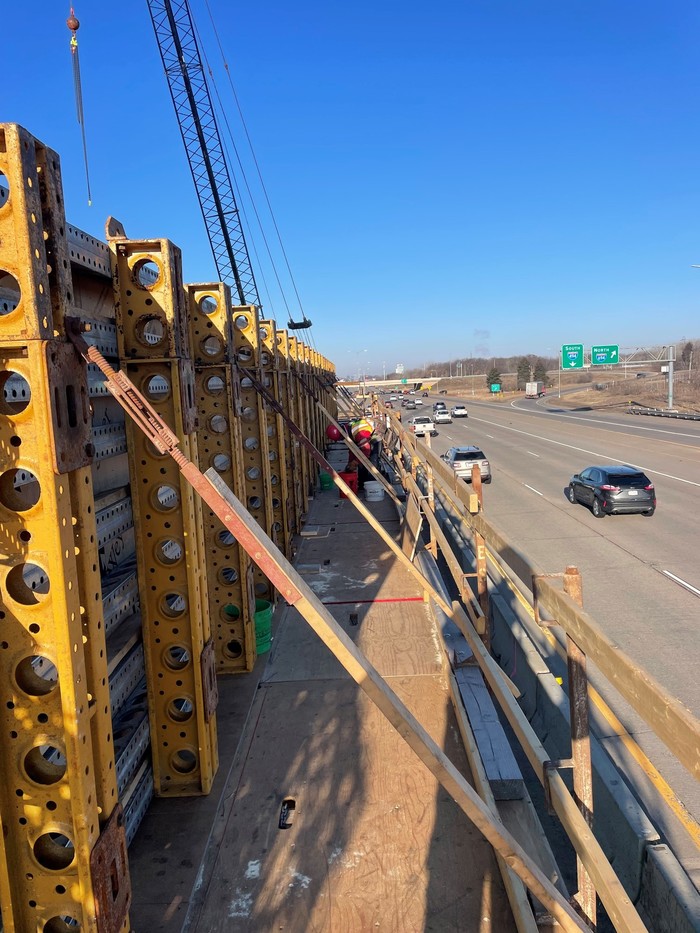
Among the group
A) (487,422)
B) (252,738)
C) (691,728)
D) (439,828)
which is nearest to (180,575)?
(252,738)

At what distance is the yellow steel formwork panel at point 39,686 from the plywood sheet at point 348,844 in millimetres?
1299

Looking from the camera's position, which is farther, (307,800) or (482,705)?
(482,705)

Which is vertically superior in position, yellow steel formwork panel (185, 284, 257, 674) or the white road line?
yellow steel formwork panel (185, 284, 257, 674)

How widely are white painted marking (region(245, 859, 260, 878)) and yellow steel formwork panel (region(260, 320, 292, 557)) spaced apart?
256 inches

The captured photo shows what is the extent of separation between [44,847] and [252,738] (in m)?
2.98

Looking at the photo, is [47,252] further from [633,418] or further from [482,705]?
[633,418]

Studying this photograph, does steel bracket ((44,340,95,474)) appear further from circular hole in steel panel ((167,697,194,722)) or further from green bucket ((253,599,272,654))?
green bucket ((253,599,272,654))

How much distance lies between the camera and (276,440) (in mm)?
11930

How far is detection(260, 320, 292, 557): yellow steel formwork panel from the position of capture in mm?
11109

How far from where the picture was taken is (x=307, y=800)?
5.11 m

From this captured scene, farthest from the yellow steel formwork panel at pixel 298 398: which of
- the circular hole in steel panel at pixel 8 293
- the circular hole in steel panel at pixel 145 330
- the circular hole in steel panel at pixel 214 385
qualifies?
the circular hole in steel panel at pixel 8 293

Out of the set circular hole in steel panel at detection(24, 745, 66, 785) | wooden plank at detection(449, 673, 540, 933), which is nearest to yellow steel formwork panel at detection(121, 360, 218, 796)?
circular hole in steel panel at detection(24, 745, 66, 785)

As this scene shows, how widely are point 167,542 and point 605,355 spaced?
68204 mm

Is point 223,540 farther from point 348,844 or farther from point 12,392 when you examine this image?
point 12,392
